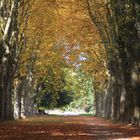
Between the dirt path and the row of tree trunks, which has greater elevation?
the row of tree trunks

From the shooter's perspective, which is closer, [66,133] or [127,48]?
[66,133]

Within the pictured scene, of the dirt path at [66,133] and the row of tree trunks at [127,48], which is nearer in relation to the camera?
the dirt path at [66,133]

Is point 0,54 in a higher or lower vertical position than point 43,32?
lower

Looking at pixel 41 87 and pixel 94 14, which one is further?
pixel 41 87

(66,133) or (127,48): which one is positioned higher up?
(127,48)

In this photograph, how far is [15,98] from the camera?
48.0m

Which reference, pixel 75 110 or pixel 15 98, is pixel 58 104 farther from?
pixel 75 110

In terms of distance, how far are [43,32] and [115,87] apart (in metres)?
9.94

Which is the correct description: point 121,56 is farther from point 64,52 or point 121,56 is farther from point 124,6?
point 64,52

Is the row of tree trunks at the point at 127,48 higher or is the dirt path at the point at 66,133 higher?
the row of tree trunks at the point at 127,48

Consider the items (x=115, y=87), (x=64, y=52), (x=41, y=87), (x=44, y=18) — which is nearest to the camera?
(x=115, y=87)

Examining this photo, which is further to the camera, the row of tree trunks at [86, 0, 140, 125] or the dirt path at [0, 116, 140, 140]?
the row of tree trunks at [86, 0, 140, 125]

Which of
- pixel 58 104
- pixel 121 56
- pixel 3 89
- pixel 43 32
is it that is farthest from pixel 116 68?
pixel 58 104

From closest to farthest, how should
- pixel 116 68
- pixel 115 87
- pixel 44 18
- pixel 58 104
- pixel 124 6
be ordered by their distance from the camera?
pixel 124 6 → pixel 116 68 → pixel 115 87 → pixel 44 18 → pixel 58 104
